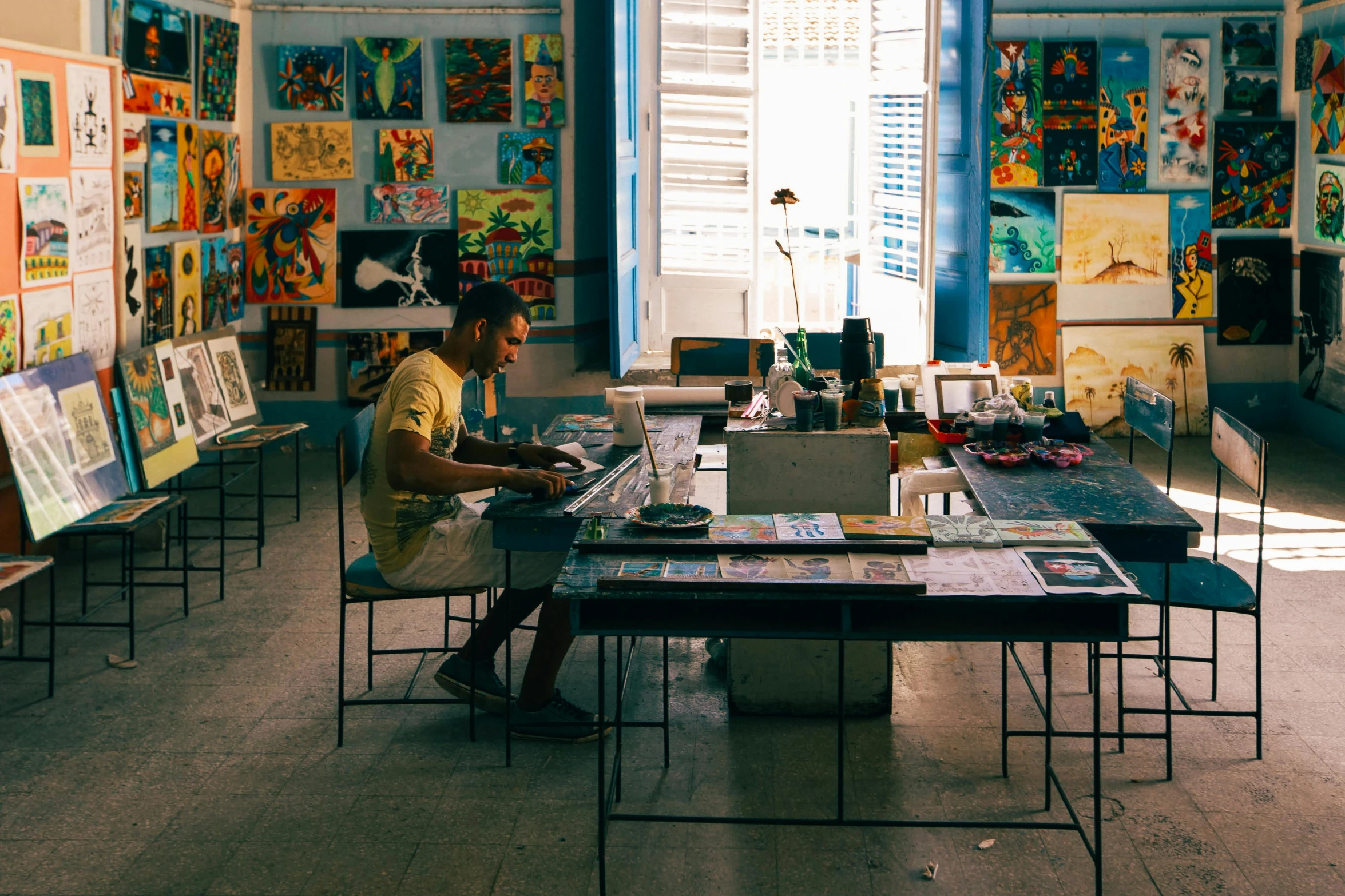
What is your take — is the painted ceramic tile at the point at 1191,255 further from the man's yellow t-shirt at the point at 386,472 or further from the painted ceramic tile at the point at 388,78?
the man's yellow t-shirt at the point at 386,472

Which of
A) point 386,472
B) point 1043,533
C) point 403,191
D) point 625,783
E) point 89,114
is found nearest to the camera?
point 1043,533

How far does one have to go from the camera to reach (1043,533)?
3447 mm

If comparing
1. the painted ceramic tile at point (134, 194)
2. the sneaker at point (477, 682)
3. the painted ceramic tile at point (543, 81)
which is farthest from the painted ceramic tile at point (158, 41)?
the sneaker at point (477, 682)

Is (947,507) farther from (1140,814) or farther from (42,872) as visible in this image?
(42,872)

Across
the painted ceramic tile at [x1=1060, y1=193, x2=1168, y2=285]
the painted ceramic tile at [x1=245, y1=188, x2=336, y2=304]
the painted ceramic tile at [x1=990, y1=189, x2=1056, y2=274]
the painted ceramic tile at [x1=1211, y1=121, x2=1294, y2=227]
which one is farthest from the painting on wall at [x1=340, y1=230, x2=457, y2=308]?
the painted ceramic tile at [x1=1211, y1=121, x2=1294, y2=227]

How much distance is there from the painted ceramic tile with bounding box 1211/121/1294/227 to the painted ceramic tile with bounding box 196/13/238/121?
5.76 m

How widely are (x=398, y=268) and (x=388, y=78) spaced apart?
1.09 meters

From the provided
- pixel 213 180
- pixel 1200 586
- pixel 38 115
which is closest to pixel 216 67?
pixel 213 180

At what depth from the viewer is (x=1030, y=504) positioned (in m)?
3.89

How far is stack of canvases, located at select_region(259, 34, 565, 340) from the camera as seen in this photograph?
786cm

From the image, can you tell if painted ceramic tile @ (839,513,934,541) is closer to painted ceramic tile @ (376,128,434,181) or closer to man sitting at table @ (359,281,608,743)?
man sitting at table @ (359,281,608,743)

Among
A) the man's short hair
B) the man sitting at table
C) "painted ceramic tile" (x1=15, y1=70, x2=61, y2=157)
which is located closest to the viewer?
the man sitting at table

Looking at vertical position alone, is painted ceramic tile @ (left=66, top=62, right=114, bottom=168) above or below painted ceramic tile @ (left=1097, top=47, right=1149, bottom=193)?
below

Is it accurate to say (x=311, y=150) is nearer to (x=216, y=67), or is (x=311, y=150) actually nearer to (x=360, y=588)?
(x=216, y=67)
